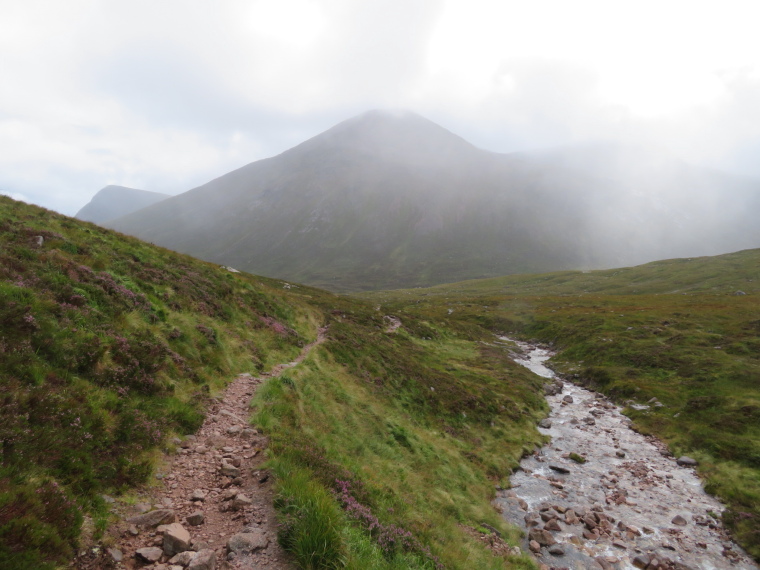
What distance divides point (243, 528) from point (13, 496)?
4.18m

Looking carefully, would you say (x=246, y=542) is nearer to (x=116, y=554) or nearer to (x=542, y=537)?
(x=116, y=554)

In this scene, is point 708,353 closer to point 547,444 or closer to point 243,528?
point 547,444

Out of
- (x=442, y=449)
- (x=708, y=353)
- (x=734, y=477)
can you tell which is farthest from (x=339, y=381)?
(x=708, y=353)

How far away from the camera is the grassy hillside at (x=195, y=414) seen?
7.35 metres

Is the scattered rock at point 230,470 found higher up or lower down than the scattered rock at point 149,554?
lower down

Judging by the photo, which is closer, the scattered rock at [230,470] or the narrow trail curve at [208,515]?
the narrow trail curve at [208,515]

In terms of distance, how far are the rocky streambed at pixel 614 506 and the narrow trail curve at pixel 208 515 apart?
1422 cm

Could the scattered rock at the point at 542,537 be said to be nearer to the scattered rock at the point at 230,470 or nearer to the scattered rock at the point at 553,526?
the scattered rock at the point at 553,526

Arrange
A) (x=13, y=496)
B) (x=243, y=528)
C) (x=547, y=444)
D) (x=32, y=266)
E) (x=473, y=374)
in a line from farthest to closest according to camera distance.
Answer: (x=473, y=374) → (x=547, y=444) → (x=32, y=266) → (x=243, y=528) → (x=13, y=496)

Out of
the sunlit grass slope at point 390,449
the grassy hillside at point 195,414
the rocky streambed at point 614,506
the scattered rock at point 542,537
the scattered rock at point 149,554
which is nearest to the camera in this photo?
the scattered rock at point 149,554

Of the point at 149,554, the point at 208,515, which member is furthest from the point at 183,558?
the point at 208,515

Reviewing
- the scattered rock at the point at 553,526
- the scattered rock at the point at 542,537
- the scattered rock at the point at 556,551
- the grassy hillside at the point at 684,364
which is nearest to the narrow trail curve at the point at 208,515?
the scattered rock at the point at 542,537

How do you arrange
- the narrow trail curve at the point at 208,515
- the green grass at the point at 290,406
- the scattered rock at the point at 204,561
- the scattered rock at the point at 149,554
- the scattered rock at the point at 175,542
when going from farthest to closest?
the green grass at the point at 290,406
the scattered rock at the point at 175,542
the narrow trail curve at the point at 208,515
the scattered rock at the point at 149,554
the scattered rock at the point at 204,561

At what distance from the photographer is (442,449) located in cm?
2373
